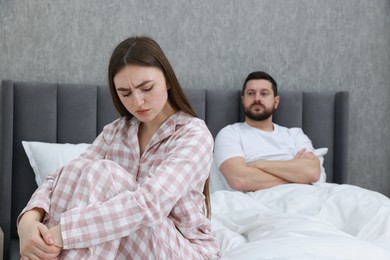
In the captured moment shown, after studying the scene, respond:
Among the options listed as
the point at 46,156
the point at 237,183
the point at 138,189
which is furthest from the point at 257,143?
the point at 138,189

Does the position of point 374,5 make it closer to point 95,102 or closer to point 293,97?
point 293,97

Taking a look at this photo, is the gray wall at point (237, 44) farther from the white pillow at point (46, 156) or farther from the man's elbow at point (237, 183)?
the man's elbow at point (237, 183)

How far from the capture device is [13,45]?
9.06 ft

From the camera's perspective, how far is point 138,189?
1.36 metres

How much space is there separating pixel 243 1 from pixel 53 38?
1071 mm

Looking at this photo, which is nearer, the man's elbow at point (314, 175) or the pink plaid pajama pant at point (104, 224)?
the pink plaid pajama pant at point (104, 224)

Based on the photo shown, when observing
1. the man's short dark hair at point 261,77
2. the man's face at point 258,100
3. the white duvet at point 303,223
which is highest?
the man's short dark hair at point 261,77

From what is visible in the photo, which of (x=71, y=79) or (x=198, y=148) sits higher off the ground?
(x=71, y=79)

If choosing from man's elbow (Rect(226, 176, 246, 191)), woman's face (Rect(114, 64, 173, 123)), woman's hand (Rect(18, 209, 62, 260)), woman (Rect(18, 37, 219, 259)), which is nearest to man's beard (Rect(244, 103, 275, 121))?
man's elbow (Rect(226, 176, 246, 191))

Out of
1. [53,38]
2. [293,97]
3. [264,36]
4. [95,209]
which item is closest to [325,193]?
[293,97]

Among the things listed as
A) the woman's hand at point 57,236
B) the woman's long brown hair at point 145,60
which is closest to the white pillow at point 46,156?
the woman's long brown hair at point 145,60

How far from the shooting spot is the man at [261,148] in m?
2.62

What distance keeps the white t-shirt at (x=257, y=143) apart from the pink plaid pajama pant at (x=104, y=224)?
1273 mm

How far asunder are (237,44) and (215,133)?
546 millimetres
